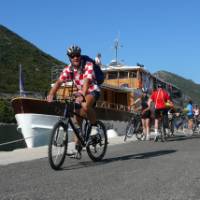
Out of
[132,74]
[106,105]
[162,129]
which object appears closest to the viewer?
[162,129]

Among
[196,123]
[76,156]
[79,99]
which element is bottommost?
[76,156]

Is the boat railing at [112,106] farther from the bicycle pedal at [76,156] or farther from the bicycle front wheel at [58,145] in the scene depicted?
the bicycle front wheel at [58,145]

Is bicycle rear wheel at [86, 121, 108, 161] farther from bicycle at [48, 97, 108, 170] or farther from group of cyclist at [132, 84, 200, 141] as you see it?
group of cyclist at [132, 84, 200, 141]

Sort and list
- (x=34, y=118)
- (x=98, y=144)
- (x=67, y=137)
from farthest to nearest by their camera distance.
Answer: (x=34, y=118) < (x=98, y=144) < (x=67, y=137)

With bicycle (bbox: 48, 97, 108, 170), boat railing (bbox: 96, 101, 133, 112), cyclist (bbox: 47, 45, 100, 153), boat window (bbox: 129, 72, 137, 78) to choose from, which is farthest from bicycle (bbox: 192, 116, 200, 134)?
cyclist (bbox: 47, 45, 100, 153)

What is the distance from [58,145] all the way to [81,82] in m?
1.13

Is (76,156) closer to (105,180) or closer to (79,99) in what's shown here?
(79,99)

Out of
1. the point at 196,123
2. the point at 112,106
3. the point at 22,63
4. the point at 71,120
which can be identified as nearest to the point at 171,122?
the point at 196,123

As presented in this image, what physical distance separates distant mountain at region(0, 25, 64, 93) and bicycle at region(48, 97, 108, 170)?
8609 cm

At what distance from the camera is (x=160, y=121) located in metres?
14.6

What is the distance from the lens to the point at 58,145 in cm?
674

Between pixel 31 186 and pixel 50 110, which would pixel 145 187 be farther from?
pixel 50 110

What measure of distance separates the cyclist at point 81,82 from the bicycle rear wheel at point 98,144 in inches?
8.7

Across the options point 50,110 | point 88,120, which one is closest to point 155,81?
point 50,110
